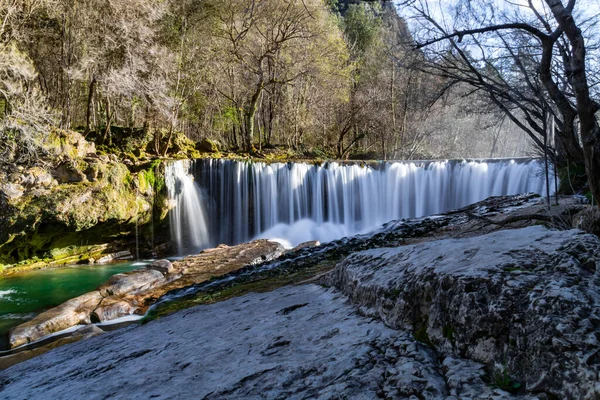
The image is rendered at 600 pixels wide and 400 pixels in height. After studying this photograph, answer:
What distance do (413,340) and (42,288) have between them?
39.7 feet

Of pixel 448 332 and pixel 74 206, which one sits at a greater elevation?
pixel 448 332

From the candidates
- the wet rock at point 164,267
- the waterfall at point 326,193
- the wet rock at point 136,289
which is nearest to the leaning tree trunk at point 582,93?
the wet rock at point 136,289

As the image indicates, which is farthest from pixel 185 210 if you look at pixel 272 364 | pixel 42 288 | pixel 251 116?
pixel 272 364

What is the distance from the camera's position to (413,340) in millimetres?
1786

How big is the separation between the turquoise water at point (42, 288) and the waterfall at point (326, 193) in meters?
4.15

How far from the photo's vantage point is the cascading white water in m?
15.8

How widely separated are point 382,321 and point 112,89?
16635mm

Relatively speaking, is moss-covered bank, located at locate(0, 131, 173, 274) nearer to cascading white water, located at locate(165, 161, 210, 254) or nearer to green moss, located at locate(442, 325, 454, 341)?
cascading white water, located at locate(165, 161, 210, 254)

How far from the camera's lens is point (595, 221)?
11.3 feet

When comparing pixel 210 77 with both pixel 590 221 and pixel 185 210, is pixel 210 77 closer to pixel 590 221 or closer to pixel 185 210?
pixel 185 210

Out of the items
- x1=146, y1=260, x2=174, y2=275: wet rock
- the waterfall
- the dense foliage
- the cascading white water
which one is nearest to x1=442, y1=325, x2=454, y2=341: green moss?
the dense foliage

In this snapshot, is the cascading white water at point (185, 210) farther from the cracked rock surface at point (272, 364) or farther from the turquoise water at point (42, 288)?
the cracked rock surface at point (272, 364)

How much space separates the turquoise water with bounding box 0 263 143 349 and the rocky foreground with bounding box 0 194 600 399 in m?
6.98

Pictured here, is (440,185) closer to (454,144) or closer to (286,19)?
(286,19)
